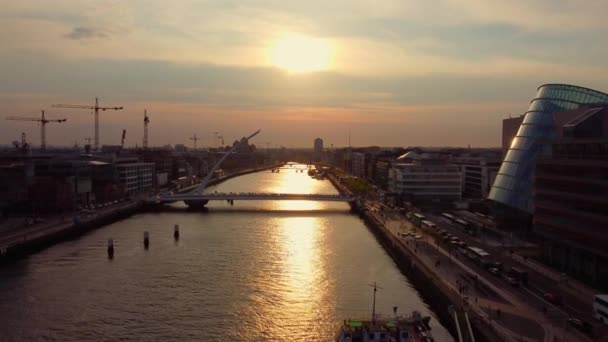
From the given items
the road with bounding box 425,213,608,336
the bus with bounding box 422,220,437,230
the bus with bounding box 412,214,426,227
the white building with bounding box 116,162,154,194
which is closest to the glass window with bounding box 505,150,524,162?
the bus with bounding box 422,220,437,230

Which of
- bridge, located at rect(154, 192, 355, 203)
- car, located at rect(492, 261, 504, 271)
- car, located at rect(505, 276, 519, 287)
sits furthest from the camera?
bridge, located at rect(154, 192, 355, 203)

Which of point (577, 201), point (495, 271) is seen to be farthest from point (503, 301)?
point (577, 201)

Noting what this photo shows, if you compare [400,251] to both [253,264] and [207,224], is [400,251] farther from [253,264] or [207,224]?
[207,224]

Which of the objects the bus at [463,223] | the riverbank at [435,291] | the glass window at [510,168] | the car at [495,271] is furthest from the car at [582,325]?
the bus at [463,223]

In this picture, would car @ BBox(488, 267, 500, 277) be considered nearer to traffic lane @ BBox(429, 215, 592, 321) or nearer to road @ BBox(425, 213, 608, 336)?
road @ BBox(425, 213, 608, 336)

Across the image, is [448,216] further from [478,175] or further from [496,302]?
[496,302]

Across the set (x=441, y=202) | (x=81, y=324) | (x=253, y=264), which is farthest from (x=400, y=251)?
(x=441, y=202)
